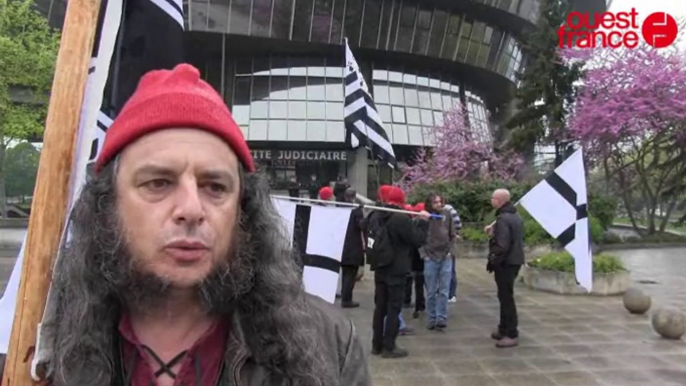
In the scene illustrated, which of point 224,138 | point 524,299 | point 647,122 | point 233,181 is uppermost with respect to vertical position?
point 647,122

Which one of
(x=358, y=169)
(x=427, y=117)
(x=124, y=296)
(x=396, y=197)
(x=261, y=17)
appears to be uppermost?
(x=261, y=17)

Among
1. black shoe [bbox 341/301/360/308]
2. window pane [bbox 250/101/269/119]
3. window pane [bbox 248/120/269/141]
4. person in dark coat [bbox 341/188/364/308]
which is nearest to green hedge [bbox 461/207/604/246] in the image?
black shoe [bbox 341/301/360/308]

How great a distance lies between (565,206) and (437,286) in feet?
6.54

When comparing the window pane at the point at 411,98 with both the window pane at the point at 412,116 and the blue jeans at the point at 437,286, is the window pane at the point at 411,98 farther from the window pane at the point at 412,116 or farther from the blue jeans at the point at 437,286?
the blue jeans at the point at 437,286

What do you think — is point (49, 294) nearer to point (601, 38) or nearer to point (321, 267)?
point (321, 267)

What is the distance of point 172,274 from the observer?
135 centimetres

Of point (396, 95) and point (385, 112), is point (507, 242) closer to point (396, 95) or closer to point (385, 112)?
point (385, 112)

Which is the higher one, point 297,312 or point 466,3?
point 466,3

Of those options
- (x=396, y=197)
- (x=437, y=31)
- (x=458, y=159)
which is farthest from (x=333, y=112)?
(x=396, y=197)

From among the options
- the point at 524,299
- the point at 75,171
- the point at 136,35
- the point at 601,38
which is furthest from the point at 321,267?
the point at 601,38

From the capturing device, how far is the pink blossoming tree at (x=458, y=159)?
1082 inches

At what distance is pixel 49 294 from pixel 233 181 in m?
0.55

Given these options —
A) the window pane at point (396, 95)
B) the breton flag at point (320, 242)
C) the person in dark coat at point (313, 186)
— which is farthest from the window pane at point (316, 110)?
the breton flag at point (320, 242)

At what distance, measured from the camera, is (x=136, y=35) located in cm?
230
